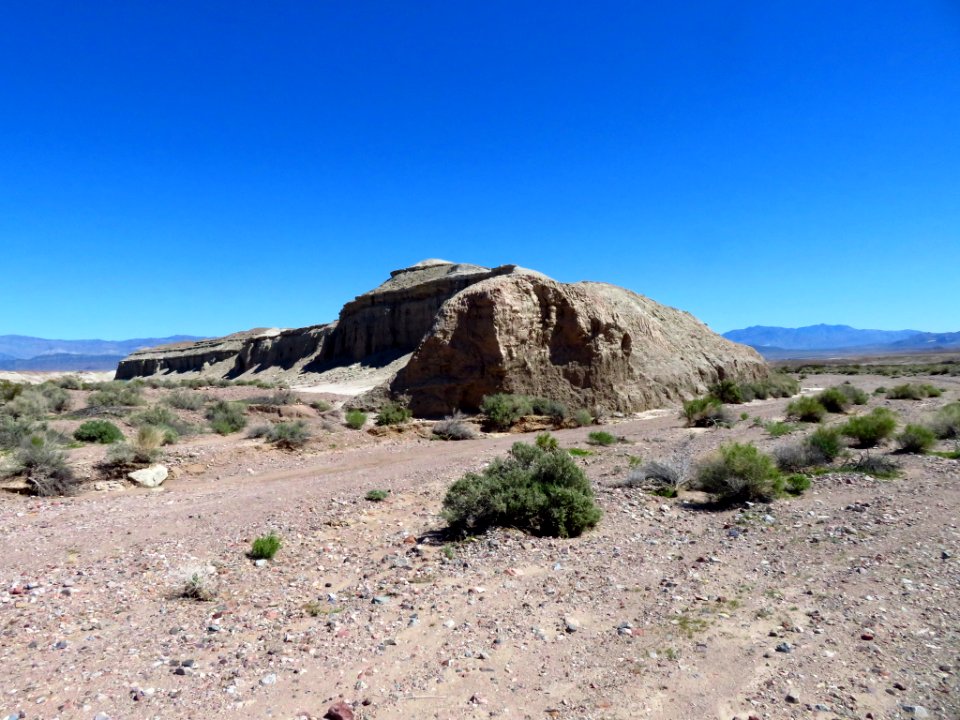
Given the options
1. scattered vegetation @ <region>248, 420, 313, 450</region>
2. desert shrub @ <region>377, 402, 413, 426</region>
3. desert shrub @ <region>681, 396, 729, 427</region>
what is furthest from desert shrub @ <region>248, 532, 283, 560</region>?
desert shrub @ <region>681, 396, 729, 427</region>

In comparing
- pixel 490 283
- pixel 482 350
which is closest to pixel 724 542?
pixel 482 350

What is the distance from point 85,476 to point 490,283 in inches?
604

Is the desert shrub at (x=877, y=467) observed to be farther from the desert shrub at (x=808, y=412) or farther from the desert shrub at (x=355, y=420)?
the desert shrub at (x=355, y=420)

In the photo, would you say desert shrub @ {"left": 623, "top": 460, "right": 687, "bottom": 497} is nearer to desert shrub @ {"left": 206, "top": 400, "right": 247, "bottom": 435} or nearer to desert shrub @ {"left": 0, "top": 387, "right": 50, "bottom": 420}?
desert shrub @ {"left": 206, "top": 400, "right": 247, "bottom": 435}

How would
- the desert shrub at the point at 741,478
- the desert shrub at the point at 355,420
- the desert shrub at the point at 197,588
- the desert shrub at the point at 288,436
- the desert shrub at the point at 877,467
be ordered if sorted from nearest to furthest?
the desert shrub at the point at 197,588
the desert shrub at the point at 741,478
the desert shrub at the point at 877,467
the desert shrub at the point at 288,436
the desert shrub at the point at 355,420

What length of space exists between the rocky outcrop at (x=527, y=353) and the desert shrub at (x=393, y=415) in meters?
0.93

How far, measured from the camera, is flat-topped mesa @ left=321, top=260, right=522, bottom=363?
50.7 meters

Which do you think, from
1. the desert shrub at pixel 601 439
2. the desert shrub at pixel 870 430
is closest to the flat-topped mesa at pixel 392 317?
the desert shrub at pixel 601 439

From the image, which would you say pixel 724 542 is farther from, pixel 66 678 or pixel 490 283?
pixel 490 283

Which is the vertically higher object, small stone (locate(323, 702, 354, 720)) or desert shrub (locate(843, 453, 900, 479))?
desert shrub (locate(843, 453, 900, 479))

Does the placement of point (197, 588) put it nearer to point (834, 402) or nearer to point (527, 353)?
point (527, 353)

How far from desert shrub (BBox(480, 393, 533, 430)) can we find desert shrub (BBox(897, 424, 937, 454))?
35.6 feet

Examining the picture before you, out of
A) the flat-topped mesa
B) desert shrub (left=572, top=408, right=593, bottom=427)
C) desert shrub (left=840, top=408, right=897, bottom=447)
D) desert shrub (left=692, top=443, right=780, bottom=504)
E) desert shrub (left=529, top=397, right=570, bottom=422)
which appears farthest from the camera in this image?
the flat-topped mesa

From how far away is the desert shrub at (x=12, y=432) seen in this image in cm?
1300
